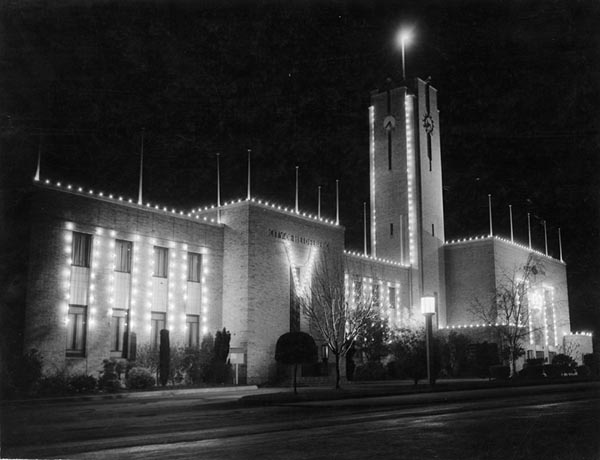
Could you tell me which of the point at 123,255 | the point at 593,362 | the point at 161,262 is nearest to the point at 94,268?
the point at 123,255

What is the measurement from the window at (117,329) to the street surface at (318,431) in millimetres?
9965

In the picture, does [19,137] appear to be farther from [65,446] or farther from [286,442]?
[286,442]

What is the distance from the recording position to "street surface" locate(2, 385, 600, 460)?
32.4 feet

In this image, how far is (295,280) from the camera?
38.1 metres

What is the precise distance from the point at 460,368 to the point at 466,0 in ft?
124

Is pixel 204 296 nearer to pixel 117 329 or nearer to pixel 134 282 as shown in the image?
pixel 134 282

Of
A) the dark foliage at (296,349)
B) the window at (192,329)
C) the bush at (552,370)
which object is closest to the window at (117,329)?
the window at (192,329)

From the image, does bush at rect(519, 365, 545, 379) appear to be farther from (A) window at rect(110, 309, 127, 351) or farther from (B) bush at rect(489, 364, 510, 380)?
(A) window at rect(110, 309, 127, 351)

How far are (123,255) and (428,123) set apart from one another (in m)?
31.7

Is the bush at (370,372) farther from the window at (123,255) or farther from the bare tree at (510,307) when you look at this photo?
the window at (123,255)

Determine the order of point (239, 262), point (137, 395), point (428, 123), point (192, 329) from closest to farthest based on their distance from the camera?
point (137, 395), point (192, 329), point (239, 262), point (428, 123)

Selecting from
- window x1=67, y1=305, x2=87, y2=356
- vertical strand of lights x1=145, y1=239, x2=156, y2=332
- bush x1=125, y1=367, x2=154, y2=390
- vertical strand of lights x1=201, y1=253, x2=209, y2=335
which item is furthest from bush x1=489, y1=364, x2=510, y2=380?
window x1=67, y1=305, x2=87, y2=356

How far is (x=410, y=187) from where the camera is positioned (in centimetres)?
5241

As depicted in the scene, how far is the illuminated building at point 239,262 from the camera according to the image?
28164 mm
